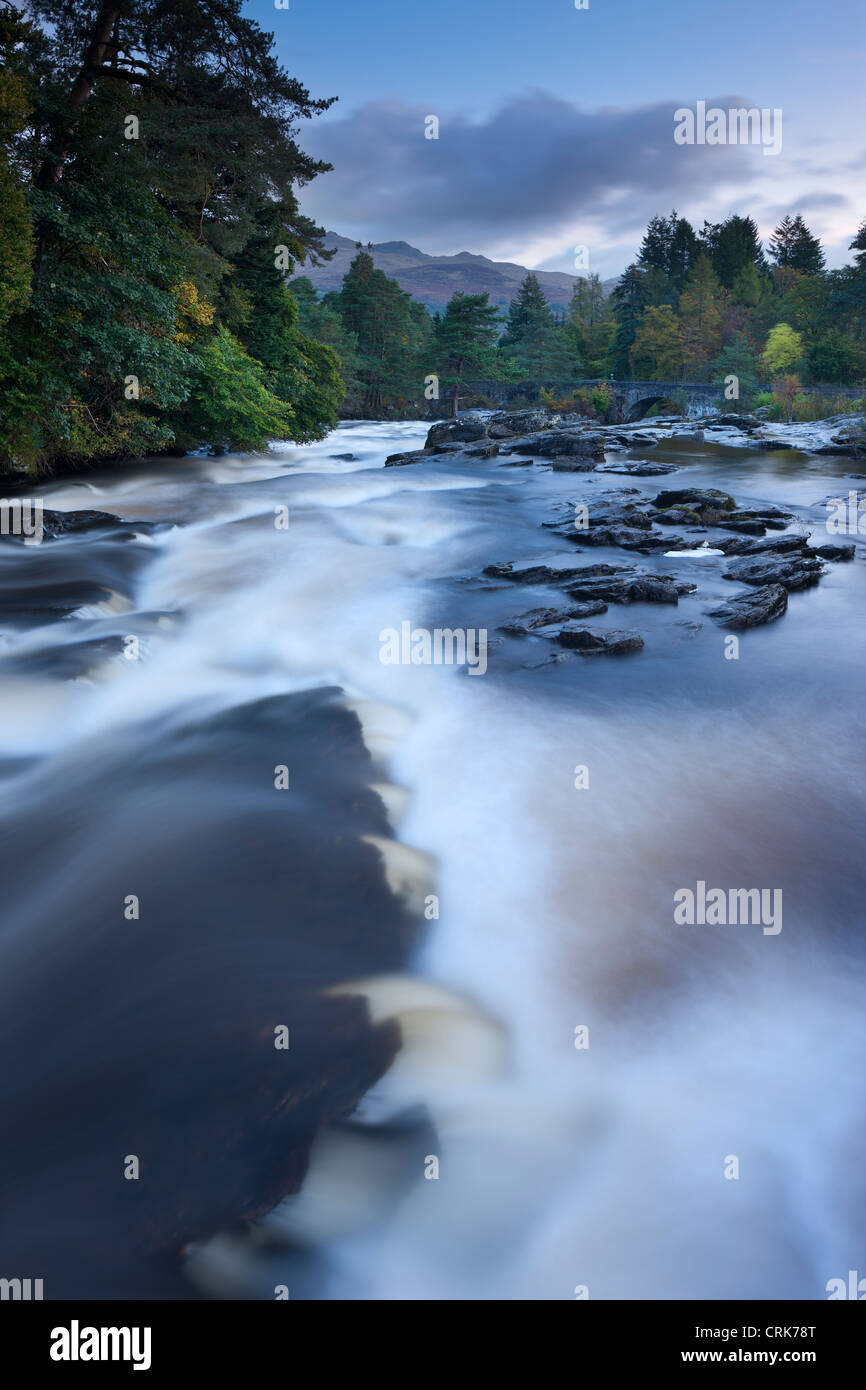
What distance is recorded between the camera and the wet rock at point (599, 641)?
32.8ft

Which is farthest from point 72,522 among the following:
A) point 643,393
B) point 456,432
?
point 643,393

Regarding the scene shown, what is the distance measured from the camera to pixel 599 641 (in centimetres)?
1007

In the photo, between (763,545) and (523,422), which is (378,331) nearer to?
(523,422)

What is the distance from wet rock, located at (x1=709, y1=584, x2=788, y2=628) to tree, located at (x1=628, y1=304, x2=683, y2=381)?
246ft

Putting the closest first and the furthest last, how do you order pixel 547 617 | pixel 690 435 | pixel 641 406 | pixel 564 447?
pixel 547 617 < pixel 564 447 < pixel 690 435 < pixel 641 406

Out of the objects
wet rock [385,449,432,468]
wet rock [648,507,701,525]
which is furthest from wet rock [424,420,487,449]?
wet rock [648,507,701,525]

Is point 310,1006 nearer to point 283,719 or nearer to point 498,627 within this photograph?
point 283,719

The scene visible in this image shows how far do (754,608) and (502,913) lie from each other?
8.04 m

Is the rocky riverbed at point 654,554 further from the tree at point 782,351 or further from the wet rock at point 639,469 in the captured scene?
the tree at point 782,351

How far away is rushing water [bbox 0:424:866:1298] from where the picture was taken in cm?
324

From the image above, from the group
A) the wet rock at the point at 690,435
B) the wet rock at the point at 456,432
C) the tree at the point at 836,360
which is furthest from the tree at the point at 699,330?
the wet rock at the point at 456,432

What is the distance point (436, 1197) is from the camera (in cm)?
331
